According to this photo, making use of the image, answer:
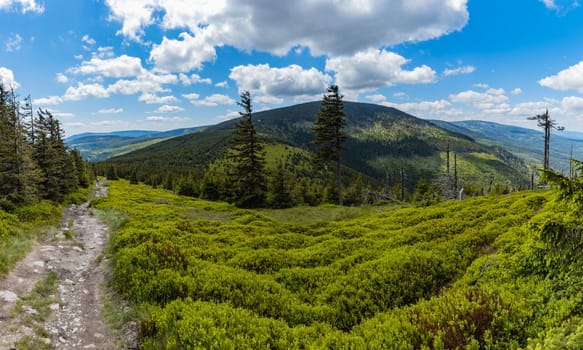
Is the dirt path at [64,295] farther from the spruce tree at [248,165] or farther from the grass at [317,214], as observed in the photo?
the spruce tree at [248,165]

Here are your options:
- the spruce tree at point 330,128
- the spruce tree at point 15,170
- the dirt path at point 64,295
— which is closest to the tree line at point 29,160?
the spruce tree at point 15,170

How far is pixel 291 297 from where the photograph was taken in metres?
9.67

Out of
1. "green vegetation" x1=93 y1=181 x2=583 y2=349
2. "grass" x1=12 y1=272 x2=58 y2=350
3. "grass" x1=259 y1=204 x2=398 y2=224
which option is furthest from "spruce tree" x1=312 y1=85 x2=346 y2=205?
"grass" x1=12 y1=272 x2=58 y2=350

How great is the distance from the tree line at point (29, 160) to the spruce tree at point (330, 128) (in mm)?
29074

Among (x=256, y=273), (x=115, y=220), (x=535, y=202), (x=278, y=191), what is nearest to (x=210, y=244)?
(x=256, y=273)

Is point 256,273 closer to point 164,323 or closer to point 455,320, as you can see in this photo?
point 164,323

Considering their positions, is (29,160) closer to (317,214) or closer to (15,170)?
(15,170)

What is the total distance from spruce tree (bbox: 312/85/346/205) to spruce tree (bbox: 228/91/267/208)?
787cm

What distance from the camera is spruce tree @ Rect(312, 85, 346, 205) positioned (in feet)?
121

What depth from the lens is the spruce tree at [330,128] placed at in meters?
37.0

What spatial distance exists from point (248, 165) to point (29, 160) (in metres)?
22.0

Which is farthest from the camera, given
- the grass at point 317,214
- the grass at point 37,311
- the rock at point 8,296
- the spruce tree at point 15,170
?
the grass at point 317,214

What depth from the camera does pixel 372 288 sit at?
963 centimetres

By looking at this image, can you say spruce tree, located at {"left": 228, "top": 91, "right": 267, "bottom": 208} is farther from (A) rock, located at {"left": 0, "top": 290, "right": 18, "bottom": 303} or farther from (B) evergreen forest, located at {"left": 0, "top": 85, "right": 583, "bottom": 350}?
(A) rock, located at {"left": 0, "top": 290, "right": 18, "bottom": 303}
